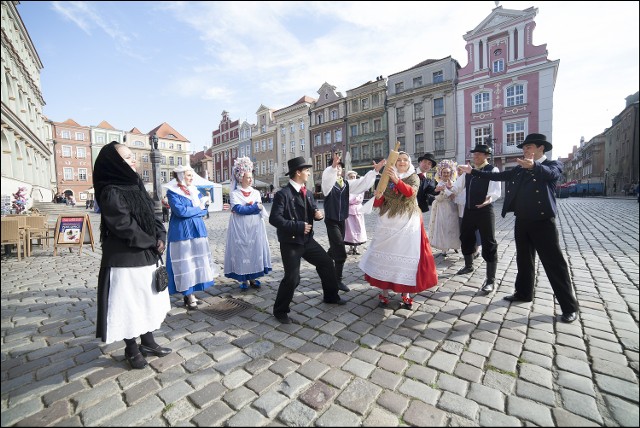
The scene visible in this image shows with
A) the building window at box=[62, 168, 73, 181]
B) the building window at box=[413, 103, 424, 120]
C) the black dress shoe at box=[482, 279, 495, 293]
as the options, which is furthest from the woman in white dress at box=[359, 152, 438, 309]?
the building window at box=[62, 168, 73, 181]

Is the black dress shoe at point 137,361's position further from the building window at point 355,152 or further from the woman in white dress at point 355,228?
the building window at point 355,152

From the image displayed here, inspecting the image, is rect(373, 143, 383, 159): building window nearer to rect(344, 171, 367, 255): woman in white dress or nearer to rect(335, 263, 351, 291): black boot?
rect(344, 171, 367, 255): woman in white dress

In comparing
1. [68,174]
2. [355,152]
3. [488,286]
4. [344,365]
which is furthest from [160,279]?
[68,174]

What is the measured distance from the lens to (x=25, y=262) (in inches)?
277

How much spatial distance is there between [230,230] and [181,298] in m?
1.29

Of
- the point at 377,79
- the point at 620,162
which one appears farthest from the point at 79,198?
the point at 620,162

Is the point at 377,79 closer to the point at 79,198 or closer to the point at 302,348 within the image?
the point at 302,348

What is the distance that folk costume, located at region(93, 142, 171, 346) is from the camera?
8.77 ft

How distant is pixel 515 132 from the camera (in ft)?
88.7

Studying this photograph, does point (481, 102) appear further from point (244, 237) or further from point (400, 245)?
point (244, 237)

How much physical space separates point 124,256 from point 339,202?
10.0ft

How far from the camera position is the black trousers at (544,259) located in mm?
3541

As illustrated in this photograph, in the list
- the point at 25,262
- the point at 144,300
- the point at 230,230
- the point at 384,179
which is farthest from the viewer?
the point at 25,262

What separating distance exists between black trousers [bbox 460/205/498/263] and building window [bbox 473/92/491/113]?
28352 mm
